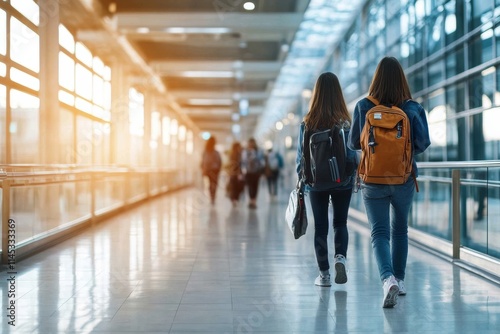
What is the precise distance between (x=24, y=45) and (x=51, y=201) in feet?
6.31

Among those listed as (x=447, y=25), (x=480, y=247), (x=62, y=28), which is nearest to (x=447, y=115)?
(x=447, y=25)

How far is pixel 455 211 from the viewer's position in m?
5.57

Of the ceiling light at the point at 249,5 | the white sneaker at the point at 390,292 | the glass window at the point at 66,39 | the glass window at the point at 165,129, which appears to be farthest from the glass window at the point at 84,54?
the glass window at the point at 165,129

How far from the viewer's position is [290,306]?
3697mm

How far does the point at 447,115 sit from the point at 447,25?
4.61 feet

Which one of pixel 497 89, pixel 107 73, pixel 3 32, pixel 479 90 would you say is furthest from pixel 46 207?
pixel 107 73

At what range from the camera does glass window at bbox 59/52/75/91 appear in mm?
8976

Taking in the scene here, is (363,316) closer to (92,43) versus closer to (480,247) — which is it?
(480,247)

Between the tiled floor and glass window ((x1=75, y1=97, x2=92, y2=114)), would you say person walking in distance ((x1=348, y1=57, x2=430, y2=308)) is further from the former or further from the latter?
glass window ((x1=75, y1=97, x2=92, y2=114))

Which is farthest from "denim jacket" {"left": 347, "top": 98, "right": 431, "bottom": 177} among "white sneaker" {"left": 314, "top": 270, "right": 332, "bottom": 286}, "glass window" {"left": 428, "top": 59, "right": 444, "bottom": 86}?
"glass window" {"left": 428, "top": 59, "right": 444, "bottom": 86}

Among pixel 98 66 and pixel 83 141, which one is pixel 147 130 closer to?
pixel 98 66

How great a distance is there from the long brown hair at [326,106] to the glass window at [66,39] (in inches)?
220

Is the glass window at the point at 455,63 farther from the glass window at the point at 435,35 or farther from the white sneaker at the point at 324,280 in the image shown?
the white sneaker at the point at 324,280

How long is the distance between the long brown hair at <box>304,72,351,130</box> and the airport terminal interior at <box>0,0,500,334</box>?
3.71 feet
